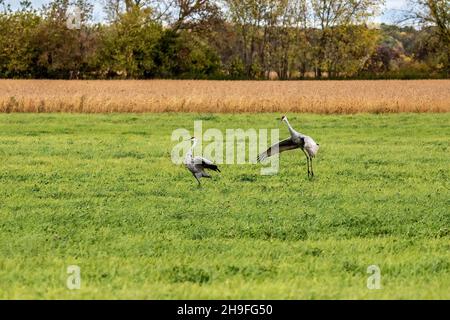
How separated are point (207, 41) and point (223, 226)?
6950 cm

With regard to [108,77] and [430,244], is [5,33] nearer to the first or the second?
[108,77]

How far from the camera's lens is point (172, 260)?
8.40 meters

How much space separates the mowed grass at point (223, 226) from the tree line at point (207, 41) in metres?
54.2

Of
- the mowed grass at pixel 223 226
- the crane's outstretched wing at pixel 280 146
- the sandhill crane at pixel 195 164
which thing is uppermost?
the crane's outstretched wing at pixel 280 146

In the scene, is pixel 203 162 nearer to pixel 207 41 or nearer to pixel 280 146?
pixel 280 146

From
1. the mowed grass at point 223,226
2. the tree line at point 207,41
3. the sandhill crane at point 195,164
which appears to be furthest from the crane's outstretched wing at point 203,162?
the tree line at point 207,41

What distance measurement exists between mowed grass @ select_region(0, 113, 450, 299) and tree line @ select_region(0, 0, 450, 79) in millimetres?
54173

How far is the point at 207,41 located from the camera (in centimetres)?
7850

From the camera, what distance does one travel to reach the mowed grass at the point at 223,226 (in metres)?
7.50

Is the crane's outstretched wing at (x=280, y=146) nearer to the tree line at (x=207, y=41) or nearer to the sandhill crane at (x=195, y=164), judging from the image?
the sandhill crane at (x=195, y=164)

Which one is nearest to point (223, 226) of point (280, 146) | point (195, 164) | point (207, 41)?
point (195, 164)

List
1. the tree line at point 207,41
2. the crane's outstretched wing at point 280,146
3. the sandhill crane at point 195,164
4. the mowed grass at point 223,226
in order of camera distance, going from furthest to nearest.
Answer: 1. the tree line at point 207,41
2. the crane's outstretched wing at point 280,146
3. the sandhill crane at point 195,164
4. the mowed grass at point 223,226

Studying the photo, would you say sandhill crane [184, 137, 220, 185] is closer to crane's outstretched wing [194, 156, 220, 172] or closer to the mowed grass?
crane's outstretched wing [194, 156, 220, 172]

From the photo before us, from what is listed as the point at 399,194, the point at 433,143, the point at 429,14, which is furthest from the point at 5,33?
the point at 399,194
